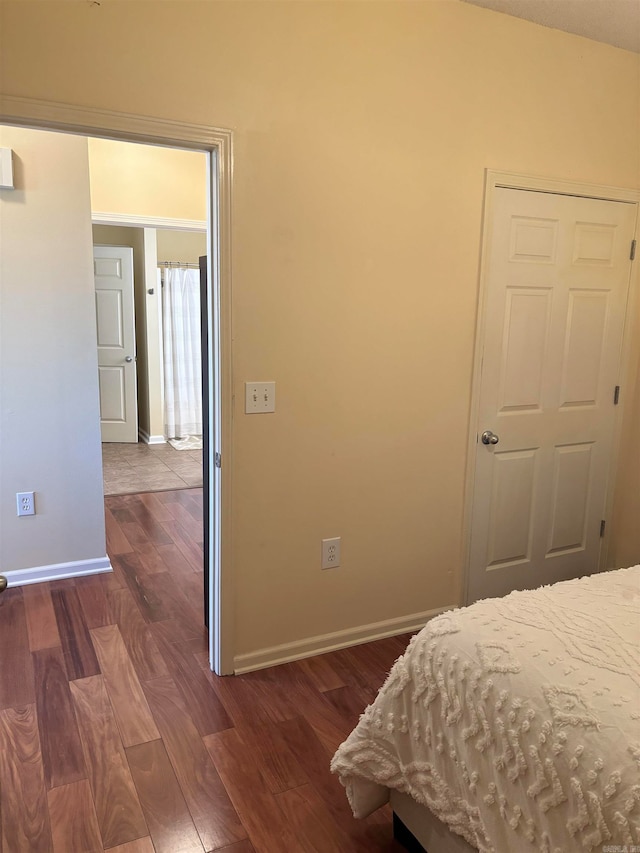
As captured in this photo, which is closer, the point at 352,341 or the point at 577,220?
the point at 352,341

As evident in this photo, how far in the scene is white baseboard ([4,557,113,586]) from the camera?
3113 mm

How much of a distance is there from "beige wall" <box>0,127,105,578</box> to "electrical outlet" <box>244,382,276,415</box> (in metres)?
1.29

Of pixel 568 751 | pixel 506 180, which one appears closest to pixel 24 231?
pixel 506 180

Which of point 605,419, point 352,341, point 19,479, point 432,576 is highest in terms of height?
point 352,341

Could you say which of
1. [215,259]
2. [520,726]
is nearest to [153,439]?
[215,259]

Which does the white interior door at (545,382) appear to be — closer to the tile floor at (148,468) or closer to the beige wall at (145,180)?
the beige wall at (145,180)

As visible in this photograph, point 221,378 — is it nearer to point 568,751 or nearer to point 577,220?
point 568,751

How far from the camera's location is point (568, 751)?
108 cm

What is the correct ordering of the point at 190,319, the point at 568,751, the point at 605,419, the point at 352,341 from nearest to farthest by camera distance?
the point at 568,751, the point at 352,341, the point at 605,419, the point at 190,319

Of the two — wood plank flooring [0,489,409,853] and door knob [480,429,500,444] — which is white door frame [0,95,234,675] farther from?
door knob [480,429,500,444]

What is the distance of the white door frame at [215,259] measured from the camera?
1813 mm

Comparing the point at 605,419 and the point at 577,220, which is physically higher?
the point at 577,220

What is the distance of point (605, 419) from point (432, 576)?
122cm

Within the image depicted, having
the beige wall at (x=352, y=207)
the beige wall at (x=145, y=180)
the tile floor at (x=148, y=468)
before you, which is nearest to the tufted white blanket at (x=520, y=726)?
the beige wall at (x=352, y=207)
